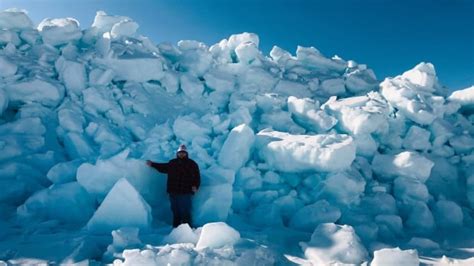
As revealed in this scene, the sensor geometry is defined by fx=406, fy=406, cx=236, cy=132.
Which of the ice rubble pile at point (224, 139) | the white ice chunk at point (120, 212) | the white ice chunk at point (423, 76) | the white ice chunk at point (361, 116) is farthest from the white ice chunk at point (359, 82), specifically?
the white ice chunk at point (120, 212)

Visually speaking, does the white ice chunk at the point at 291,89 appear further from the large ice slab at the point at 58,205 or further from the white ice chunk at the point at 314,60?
the large ice slab at the point at 58,205

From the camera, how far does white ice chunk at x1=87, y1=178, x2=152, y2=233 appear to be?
159 inches

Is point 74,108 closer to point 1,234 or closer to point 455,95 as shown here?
point 1,234

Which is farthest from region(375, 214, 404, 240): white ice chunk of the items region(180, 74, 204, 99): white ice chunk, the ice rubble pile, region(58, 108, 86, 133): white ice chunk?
region(58, 108, 86, 133): white ice chunk

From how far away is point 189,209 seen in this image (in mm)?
4598

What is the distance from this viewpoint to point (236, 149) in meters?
5.48

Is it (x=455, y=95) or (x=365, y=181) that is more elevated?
(x=455, y=95)

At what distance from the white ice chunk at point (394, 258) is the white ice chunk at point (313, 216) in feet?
4.13

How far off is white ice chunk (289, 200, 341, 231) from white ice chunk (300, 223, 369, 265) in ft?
2.01

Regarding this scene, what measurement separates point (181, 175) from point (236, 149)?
109 cm

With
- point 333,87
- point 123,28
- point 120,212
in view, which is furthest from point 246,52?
point 120,212

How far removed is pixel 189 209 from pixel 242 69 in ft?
14.1

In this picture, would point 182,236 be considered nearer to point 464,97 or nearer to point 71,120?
point 71,120

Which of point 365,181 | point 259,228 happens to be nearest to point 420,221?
point 365,181
